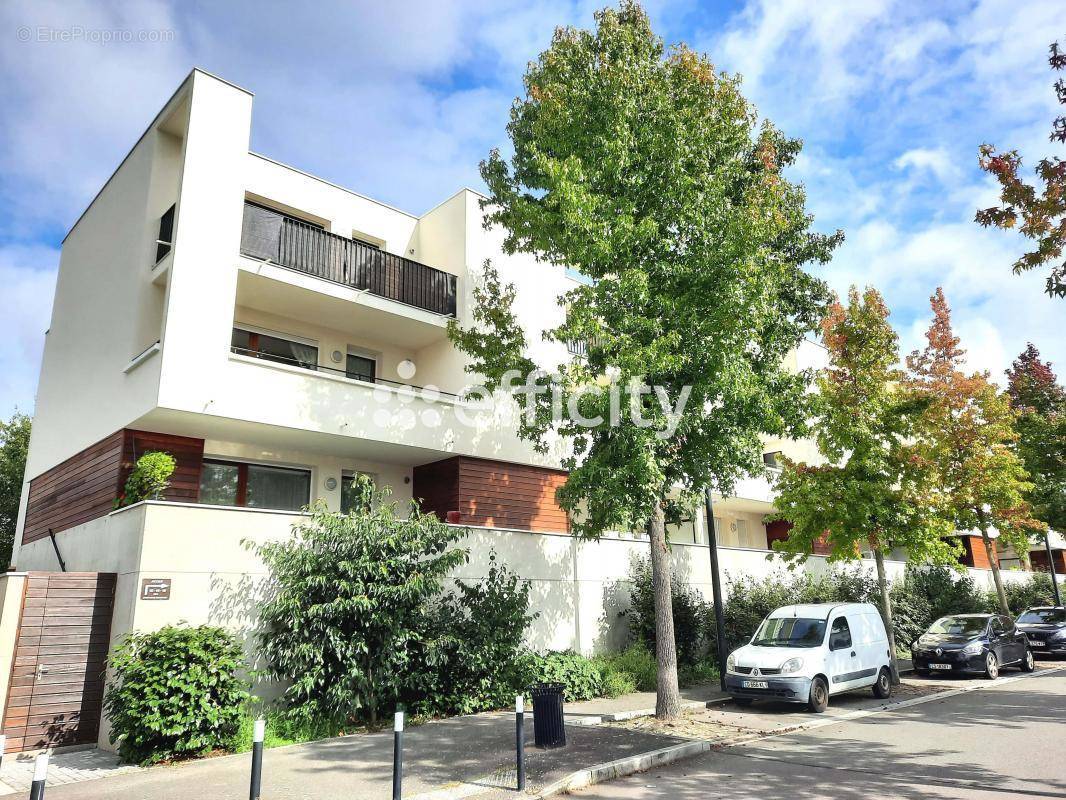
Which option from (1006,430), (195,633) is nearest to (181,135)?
(195,633)

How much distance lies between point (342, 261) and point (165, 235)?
362 cm

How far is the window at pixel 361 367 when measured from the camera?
17.3 meters

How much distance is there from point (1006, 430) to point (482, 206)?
1811 cm

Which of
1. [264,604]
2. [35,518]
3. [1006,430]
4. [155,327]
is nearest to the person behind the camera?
[264,604]

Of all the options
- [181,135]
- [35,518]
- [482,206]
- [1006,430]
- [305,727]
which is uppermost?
[181,135]

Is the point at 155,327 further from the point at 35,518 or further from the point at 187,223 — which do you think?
the point at 35,518

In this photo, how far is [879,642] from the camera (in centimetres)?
1498

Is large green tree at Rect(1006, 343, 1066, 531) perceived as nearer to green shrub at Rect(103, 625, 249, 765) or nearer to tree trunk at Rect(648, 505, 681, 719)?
tree trunk at Rect(648, 505, 681, 719)

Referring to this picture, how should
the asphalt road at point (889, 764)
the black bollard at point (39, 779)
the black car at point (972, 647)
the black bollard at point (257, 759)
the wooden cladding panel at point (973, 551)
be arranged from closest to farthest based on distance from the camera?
the black bollard at point (39, 779), the black bollard at point (257, 759), the asphalt road at point (889, 764), the black car at point (972, 647), the wooden cladding panel at point (973, 551)

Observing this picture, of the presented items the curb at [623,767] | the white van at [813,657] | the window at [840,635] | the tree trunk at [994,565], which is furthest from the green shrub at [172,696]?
the tree trunk at [994,565]

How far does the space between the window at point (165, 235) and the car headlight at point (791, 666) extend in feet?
48.0

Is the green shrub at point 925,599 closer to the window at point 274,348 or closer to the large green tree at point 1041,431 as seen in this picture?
the large green tree at point 1041,431

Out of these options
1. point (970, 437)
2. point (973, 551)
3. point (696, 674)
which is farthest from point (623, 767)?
point (973, 551)

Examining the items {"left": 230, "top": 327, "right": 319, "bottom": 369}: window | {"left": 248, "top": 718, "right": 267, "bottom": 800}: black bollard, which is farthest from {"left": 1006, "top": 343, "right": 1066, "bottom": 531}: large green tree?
{"left": 248, "top": 718, "right": 267, "bottom": 800}: black bollard
